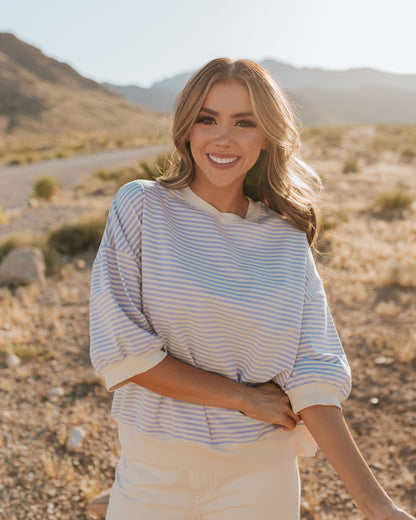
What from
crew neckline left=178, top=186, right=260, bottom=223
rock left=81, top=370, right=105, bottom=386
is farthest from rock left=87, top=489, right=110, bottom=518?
crew neckline left=178, top=186, right=260, bottom=223

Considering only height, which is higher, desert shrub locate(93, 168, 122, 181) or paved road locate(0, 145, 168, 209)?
desert shrub locate(93, 168, 122, 181)

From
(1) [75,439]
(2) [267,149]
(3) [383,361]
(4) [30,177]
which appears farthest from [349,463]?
(4) [30,177]

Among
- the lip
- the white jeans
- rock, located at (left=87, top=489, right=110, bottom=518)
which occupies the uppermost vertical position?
the lip

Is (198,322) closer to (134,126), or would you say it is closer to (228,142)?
(228,142)

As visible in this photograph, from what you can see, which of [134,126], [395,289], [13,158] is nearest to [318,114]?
[134,126]

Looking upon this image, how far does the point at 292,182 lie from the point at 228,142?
475 mm

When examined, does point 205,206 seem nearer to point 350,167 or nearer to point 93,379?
point 93,379

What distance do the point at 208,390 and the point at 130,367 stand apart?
0.87 ft

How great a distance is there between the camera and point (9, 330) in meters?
4.84

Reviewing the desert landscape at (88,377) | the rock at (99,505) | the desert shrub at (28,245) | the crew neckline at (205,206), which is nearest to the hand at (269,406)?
the crew neckline at (205,206)

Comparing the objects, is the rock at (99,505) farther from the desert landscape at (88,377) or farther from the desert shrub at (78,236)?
the desert shrub at (78,236)

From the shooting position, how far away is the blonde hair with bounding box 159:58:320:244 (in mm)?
1757

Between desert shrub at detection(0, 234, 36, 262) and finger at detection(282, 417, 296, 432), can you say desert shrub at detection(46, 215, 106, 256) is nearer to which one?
desert shrub at detection(0, 234, 36, 262)

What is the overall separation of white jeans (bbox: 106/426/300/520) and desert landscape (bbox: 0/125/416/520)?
103 centimetres
